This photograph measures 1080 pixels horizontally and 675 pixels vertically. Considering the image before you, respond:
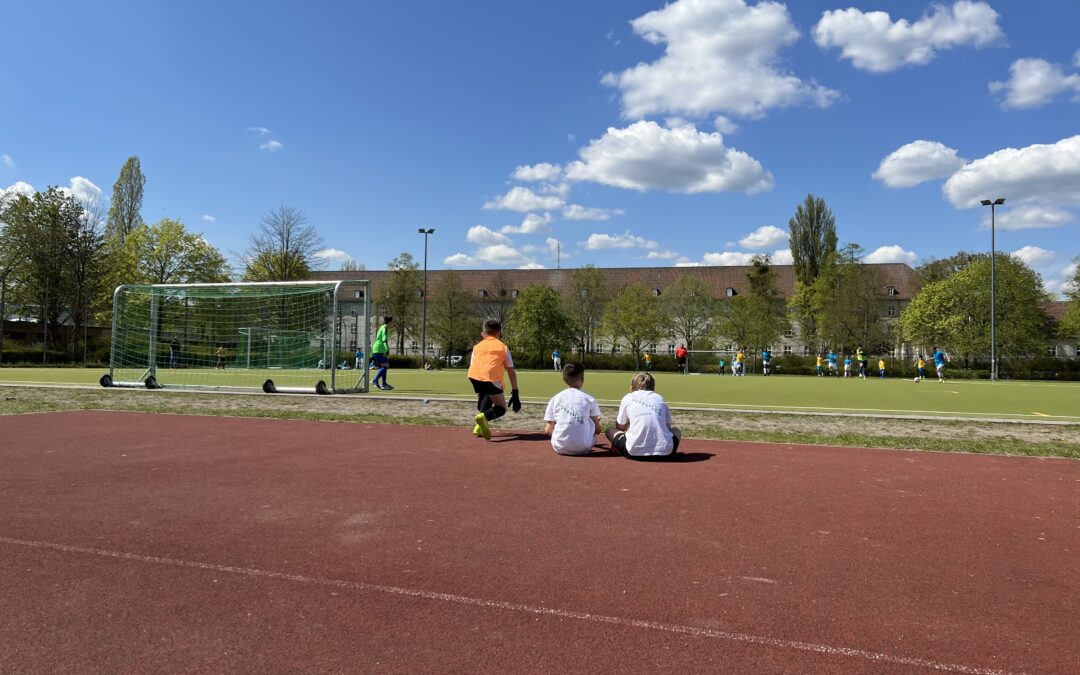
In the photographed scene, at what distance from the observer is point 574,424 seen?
301 inches

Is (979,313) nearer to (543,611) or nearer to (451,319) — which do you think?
(451,319)

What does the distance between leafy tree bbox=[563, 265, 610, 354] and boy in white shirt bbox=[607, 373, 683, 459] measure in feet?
197

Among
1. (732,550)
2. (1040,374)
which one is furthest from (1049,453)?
(1040,374)

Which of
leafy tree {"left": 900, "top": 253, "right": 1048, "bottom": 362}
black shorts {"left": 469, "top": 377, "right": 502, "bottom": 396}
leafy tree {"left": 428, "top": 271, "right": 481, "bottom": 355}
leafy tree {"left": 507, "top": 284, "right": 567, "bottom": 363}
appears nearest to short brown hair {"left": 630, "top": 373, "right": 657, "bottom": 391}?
black shorts {"left": 469, "top": 377, "right": 502, "bottom": 396}

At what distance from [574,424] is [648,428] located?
33.2 inches

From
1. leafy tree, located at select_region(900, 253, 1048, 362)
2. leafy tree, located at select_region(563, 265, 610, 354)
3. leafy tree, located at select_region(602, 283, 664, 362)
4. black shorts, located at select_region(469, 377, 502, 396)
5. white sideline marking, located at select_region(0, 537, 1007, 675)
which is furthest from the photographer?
leafy tree, located at select_region(563, 265, 610, 354)

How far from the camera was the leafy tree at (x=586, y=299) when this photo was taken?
6856cm

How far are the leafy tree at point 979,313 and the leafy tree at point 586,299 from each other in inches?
1126

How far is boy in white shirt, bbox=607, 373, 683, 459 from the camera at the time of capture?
741 centimetres

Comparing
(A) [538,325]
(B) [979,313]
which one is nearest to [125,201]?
(A) [538,325]

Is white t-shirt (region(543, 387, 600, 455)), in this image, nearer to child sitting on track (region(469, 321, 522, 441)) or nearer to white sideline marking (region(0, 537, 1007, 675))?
child sitting on track (region(469, 321, 522, 441))

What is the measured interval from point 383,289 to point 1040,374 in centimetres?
5719

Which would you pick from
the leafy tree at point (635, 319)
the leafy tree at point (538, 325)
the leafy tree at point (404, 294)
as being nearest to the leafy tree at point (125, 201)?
the leafy tree at point (404, 294)

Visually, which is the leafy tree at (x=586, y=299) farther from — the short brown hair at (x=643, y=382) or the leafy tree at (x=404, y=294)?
the short brown hair at (x=643, y=382)
